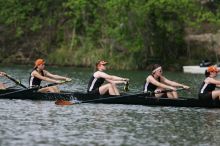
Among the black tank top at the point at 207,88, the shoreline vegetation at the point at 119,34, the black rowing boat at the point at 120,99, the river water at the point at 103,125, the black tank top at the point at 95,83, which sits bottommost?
the river water at the point at 103,125

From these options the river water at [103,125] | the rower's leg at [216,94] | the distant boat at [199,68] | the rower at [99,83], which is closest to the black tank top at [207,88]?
the rower's leg at [216,94]

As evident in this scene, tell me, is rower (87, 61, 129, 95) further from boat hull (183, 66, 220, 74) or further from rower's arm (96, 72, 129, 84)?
boat hull (183, 66, 220, 74)

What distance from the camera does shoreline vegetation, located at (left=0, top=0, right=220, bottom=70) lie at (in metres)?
62.8

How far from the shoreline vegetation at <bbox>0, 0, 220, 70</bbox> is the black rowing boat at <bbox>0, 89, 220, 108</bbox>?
3318 cm

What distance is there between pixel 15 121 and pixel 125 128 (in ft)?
11.0

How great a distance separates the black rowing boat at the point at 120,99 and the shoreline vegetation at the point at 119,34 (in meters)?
33.2

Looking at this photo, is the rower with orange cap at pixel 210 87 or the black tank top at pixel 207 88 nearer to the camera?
the rower with orange cap at pixel 210 87

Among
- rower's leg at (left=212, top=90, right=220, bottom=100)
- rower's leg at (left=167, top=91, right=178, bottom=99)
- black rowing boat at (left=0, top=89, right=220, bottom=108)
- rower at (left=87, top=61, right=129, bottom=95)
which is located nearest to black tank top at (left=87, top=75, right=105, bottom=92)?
rower at (left=87, top=61, right=129, bottom=95)

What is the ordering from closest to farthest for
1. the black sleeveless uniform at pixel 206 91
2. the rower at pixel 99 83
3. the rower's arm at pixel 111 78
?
the black sleeveless uniform at pixel 206 91 → the rower's arm at pixel 111 78 → the rower at pixel 99 83

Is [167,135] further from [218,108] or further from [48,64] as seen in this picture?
[48,64]

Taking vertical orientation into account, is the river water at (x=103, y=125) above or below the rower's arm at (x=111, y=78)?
below

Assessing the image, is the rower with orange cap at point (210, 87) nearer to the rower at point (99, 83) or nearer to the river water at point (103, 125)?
the river water at point (103, 125)

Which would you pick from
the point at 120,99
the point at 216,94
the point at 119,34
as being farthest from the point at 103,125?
the point at 119,34

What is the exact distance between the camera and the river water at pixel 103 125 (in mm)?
18703
